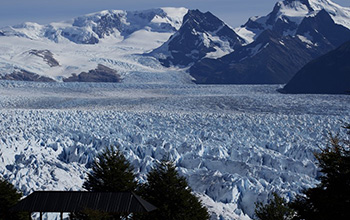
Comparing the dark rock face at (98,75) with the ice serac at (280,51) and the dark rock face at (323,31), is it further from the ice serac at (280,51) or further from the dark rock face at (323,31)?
the dark rock face at (323,31)

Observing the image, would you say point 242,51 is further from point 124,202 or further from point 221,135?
point 124,202

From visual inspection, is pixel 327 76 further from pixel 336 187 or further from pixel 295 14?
pixel 295 14

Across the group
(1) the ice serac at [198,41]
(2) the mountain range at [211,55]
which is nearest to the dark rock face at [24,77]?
(2) the mountain range at [211,55]

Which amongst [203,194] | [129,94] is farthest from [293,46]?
[203,194]

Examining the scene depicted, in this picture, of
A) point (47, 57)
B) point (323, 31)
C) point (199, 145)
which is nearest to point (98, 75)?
point (47, 57)

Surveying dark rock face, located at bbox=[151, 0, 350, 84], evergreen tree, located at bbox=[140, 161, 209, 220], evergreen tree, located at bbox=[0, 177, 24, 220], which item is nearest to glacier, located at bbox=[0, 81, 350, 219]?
evergreen tree, located at bbox=[140, 161, 209, 220]
